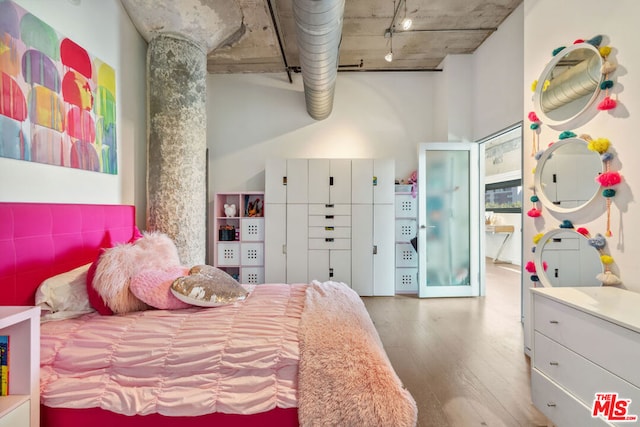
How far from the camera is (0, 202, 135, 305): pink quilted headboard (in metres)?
1.46

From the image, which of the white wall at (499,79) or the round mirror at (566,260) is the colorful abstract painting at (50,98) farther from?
the white wall at (499,79)

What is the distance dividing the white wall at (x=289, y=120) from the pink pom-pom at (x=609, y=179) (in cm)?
285

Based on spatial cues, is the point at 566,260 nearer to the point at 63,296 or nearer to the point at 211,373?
the point at 211,373

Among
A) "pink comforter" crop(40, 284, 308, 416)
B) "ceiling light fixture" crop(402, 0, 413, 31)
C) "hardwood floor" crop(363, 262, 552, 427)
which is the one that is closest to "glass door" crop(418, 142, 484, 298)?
"hardwood floor" crop(363, 262, 552, 427)

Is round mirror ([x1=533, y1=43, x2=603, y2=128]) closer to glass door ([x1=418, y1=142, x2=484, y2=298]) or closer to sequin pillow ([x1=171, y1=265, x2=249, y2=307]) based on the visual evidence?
glass door ([x1=418, y1=142, x2=484, y2=298])

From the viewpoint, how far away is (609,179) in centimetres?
163

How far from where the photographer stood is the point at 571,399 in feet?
4.44

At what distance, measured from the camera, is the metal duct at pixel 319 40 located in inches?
79.0

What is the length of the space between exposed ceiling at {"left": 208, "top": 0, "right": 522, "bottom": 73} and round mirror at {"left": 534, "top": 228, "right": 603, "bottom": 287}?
2.59m

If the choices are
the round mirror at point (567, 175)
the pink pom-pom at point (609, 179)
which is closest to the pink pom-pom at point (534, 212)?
the round mirror at point (567, 175)

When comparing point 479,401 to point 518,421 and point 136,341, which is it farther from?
point 136,341

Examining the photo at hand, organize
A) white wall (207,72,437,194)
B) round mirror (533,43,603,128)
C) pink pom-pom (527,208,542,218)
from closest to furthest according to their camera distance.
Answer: round mirror (533,43,603,128) < pink pom-pom (527,208,542,218) < white wall (207,72,437,194)

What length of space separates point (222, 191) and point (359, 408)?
3739mm
